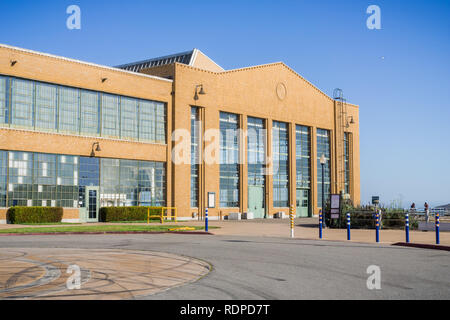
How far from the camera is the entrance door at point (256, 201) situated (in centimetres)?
4750

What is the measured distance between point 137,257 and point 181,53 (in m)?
38.2

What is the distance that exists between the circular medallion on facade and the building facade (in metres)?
0.11

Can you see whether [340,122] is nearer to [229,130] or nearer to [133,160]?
[229,130]

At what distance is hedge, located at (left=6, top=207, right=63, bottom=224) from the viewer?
31.8 metres

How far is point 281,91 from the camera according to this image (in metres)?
51.0

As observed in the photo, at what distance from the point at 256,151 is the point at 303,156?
23.8 feet

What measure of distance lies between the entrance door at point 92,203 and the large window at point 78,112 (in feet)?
12.7

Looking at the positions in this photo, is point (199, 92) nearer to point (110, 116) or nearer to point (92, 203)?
point (110, 116)

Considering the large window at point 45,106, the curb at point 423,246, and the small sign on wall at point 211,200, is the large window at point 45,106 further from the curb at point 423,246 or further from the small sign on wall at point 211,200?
the curb at point 423,246

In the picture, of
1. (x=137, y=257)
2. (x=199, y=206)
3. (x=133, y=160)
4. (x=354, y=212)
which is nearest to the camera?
(x=137, y=257)

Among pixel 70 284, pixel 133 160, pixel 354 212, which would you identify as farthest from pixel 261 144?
pixel 70 284

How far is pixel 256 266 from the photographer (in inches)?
486

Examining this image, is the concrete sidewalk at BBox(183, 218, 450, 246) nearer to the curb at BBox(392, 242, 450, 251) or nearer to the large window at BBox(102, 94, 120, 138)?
the curb at BBox(392, 242, 450, 251)

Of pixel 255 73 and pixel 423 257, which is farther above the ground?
pixel 255 73
